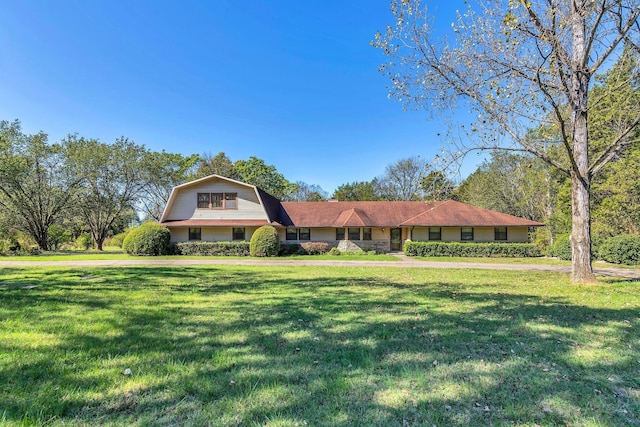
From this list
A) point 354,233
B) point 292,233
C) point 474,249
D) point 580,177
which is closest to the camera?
point 580,177

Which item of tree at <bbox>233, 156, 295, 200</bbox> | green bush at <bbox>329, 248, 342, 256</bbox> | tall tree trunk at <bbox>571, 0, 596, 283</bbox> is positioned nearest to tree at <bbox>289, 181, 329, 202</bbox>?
tree at <bbox>233, 156, 295, 200</bbox>

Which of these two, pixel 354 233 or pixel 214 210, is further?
pixel 354 233

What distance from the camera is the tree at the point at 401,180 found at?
48750mm

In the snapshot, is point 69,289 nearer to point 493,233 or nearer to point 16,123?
point 493,233

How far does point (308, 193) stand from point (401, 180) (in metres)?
16.6

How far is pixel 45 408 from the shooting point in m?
2.63

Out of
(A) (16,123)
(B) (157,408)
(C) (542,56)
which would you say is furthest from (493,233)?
(A) (16,123)

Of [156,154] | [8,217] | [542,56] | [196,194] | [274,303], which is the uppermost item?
[156,154]

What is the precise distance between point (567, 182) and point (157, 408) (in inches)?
1231

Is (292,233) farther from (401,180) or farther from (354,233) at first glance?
(401,180)

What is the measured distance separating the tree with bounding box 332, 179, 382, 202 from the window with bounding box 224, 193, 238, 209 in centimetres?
2762

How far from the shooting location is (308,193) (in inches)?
2267

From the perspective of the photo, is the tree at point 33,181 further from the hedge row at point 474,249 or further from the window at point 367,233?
the hedge row at point 474,249

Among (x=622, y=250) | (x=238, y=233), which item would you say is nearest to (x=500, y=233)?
(x=622, y=250)
